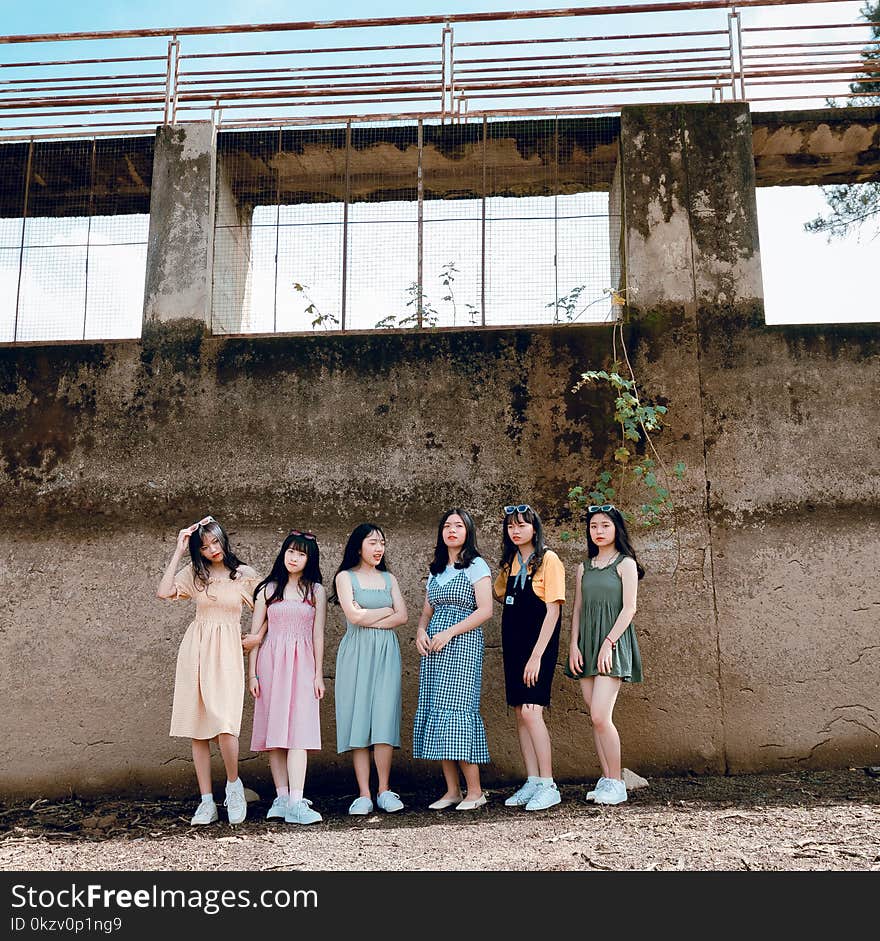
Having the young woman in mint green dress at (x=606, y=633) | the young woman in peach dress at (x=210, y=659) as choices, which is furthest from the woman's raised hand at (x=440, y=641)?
the young woman in peach dress at (x=210, y=659)

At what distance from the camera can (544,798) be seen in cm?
503

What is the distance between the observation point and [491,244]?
6773mm

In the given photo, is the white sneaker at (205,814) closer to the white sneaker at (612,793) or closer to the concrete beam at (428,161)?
the white sneaker at (612,793)

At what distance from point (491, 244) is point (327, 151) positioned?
1.57m

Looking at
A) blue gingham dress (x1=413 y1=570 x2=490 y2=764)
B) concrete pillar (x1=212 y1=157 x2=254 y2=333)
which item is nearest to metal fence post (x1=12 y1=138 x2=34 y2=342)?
concrete pillar (x1=212 y1=157 x2=254 y2=333)

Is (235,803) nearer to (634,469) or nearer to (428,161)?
(634,469)

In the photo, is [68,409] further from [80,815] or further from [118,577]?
[80,815]

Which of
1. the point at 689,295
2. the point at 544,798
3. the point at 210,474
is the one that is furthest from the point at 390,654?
the point at 689,295

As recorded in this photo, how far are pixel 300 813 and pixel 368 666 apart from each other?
2.83 ft

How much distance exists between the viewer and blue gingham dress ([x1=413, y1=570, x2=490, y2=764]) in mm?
5141

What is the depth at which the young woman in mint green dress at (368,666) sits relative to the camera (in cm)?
529

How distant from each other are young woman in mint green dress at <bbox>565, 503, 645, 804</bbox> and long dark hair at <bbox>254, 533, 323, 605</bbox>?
1.54 m

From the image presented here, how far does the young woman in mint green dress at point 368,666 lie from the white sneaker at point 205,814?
765 millimetres

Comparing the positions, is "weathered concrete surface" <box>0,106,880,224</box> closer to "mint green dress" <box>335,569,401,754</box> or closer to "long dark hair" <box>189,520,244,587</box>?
"long dark hair" <box>189,520,244,587</box>
